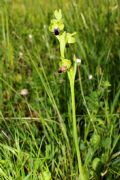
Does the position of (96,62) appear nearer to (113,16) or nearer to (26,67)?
(26,67)

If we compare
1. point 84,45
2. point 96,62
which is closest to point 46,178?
point 96,62

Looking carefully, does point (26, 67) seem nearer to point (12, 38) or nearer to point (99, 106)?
point (12, 38)

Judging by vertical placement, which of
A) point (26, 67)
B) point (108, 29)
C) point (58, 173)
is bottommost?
point (58, 173)

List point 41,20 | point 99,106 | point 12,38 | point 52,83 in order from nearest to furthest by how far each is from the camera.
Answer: point 99,106 → point 52,83 → point 12,38 → point 41,20

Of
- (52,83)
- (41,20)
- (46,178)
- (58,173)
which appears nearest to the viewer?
(46,178)

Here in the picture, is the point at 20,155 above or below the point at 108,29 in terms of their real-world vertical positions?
below

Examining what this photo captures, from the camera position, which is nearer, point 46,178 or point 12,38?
point 46,178

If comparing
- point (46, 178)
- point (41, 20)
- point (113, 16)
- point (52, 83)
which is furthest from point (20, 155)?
point (41, 20)
